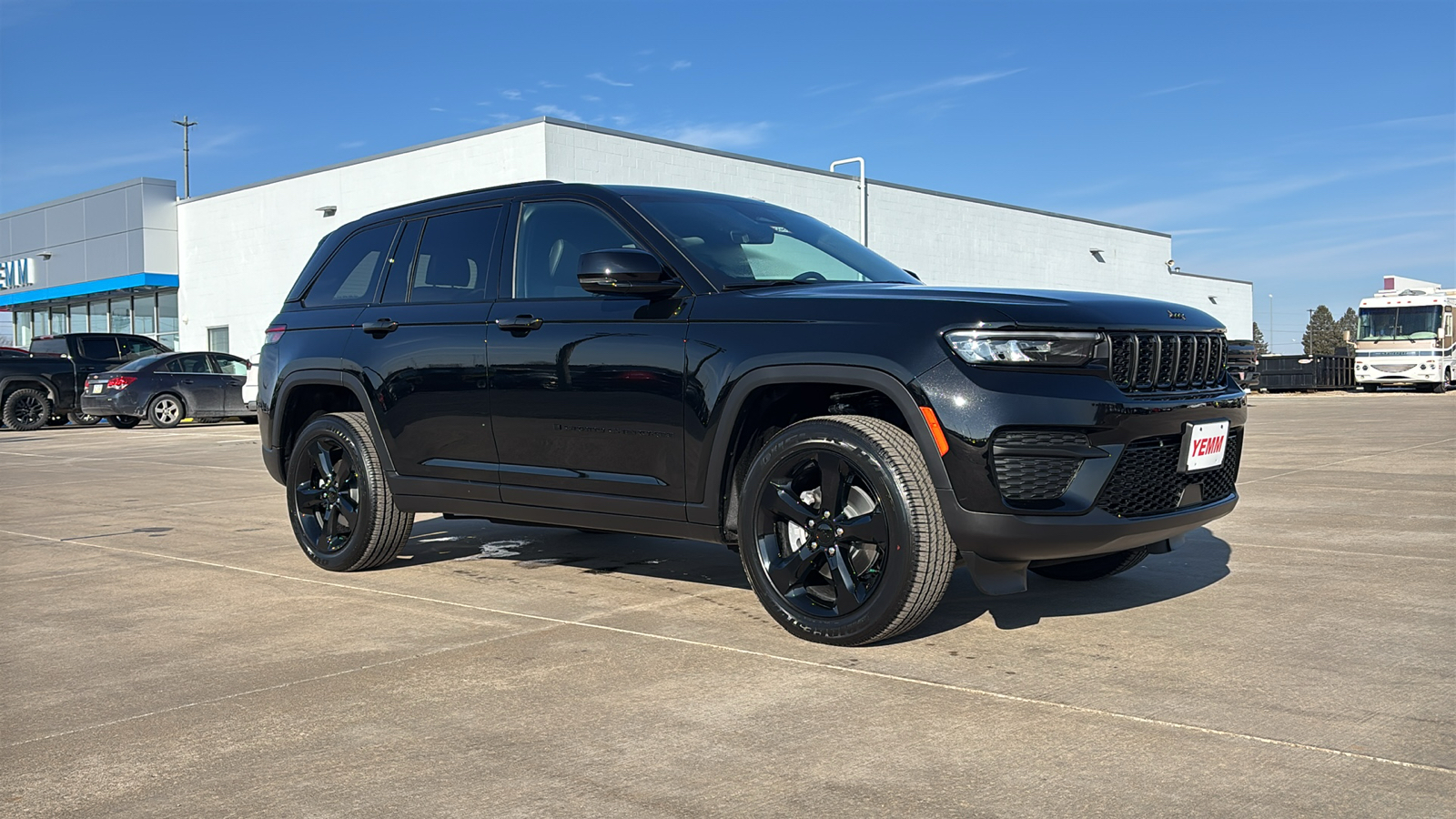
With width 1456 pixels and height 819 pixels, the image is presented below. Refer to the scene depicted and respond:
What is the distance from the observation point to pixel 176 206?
36.6 m

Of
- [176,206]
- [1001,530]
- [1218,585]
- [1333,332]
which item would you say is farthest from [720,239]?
[1333,332]

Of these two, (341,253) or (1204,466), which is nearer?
(1204,466)

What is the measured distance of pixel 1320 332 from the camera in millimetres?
144625

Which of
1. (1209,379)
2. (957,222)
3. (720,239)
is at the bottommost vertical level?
(1209,379)

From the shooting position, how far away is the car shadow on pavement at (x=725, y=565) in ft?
16.8

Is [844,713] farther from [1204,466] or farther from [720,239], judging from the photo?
[720,239]

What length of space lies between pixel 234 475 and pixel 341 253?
615 cm

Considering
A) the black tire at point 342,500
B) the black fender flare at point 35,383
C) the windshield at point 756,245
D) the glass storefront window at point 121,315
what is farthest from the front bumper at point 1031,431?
the glass storefront window at point 121,315

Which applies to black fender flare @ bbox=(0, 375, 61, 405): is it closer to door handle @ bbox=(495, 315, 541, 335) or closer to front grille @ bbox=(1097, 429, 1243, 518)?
door handle @ bbox=(495, 315, 541, 335)

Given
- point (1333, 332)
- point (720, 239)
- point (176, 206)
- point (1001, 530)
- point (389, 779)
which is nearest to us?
point (389, 779)

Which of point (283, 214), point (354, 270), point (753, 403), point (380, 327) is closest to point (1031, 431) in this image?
point (753, 403)

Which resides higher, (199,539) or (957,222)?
(957,222)

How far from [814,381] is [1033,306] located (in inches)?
31.9

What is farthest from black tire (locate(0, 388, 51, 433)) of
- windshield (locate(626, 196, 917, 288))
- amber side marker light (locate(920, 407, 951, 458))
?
amber side marker light (locate(920, 407, 951, 458))
